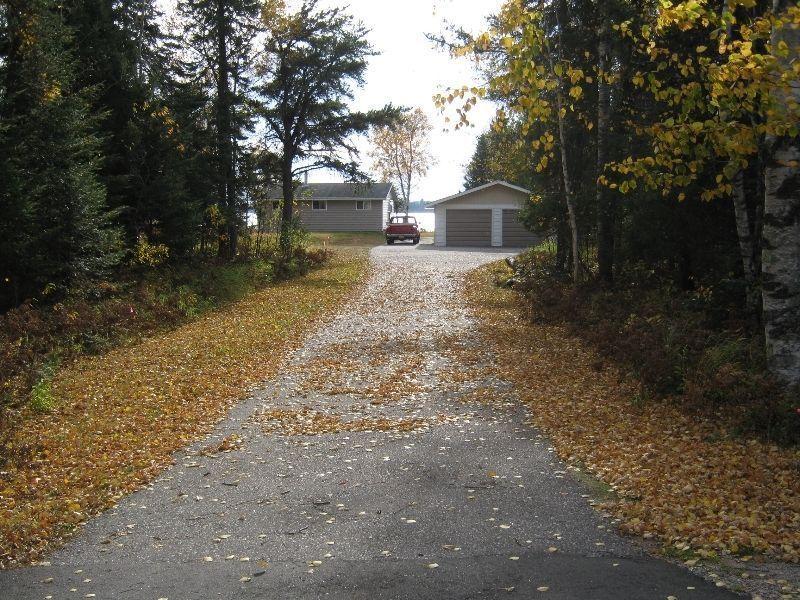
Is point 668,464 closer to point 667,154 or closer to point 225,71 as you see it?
point 667,154

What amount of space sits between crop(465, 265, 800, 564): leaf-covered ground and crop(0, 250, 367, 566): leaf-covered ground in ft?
14.0

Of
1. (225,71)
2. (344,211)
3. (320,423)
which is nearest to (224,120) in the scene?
(225,71)

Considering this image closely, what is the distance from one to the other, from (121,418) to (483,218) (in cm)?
3342

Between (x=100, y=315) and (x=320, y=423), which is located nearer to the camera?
(x=320, y=423)

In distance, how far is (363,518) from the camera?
5.92 m

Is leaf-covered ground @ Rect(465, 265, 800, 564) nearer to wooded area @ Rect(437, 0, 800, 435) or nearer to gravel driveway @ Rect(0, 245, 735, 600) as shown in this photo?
gravel driveway @ Rect(0, 245, 735, 600)

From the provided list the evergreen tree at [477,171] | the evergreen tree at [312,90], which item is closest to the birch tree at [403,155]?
the evergreen tree at [477,171]

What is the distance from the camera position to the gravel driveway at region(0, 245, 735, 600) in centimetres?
472

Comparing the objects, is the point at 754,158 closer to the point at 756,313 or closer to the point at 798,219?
the point at 756,313

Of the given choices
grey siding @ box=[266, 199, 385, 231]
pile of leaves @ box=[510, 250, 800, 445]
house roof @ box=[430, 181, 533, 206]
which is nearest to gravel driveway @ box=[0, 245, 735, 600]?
pile of leaves @ box=[510, 250, 800, 445]

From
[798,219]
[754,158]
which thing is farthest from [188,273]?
[798,219]

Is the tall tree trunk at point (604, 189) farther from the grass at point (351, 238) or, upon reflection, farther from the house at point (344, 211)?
the house at point (344, 211)

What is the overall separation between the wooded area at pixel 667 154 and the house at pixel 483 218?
51.8 feet

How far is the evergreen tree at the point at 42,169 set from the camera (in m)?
13.8
